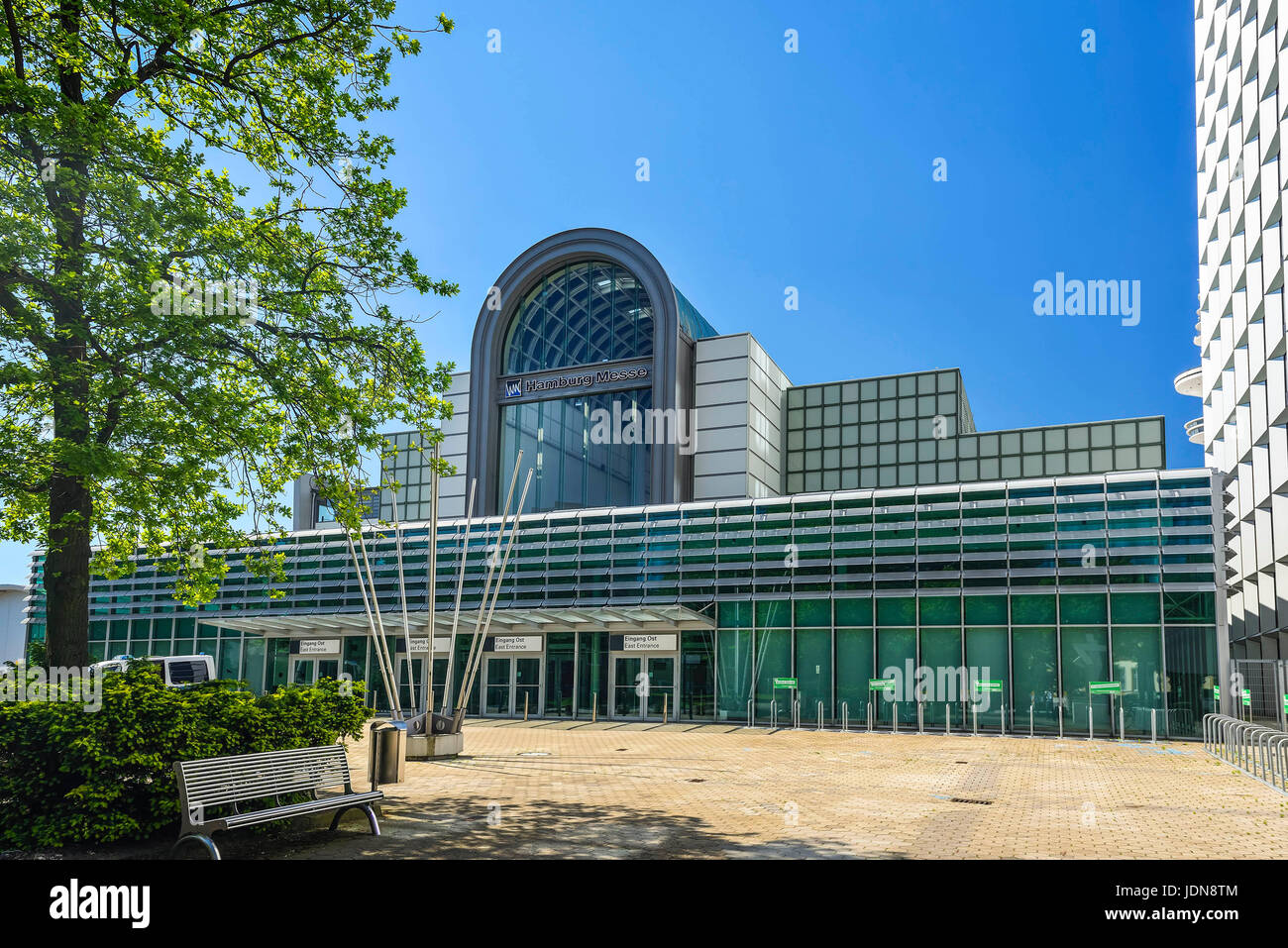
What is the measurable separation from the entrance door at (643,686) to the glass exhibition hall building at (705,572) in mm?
70

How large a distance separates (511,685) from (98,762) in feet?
80.7

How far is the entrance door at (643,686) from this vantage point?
31469 millimetres

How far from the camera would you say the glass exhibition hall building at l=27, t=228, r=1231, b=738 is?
88.1 feet

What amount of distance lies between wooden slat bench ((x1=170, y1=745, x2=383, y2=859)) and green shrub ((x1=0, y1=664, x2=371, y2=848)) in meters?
0.55

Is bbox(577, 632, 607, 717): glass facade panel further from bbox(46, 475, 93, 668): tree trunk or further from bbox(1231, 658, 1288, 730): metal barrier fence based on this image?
bbox(46, 475, 93, 668): tree trunk

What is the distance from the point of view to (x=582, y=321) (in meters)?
40.9

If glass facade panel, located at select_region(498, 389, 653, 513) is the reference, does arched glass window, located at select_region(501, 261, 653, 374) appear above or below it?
above

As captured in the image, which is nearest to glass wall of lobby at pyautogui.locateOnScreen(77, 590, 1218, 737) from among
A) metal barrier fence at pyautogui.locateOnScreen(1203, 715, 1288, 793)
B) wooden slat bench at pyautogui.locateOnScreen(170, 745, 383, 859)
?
metal barrier fence at pyautogui.locateOnScreen(1203, 715, 1288, 793)

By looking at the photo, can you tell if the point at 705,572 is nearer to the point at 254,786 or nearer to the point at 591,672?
the point at 591,672

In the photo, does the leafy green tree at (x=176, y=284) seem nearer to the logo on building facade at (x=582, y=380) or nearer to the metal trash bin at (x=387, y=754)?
the metal trash bin at (x=387, y=754)

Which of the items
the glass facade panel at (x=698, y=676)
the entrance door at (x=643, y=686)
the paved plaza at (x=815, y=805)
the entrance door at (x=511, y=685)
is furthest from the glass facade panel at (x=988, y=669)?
the entrance door at (x=511, y=685)

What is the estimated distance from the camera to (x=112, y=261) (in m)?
11.1

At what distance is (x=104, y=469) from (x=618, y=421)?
29.7m
